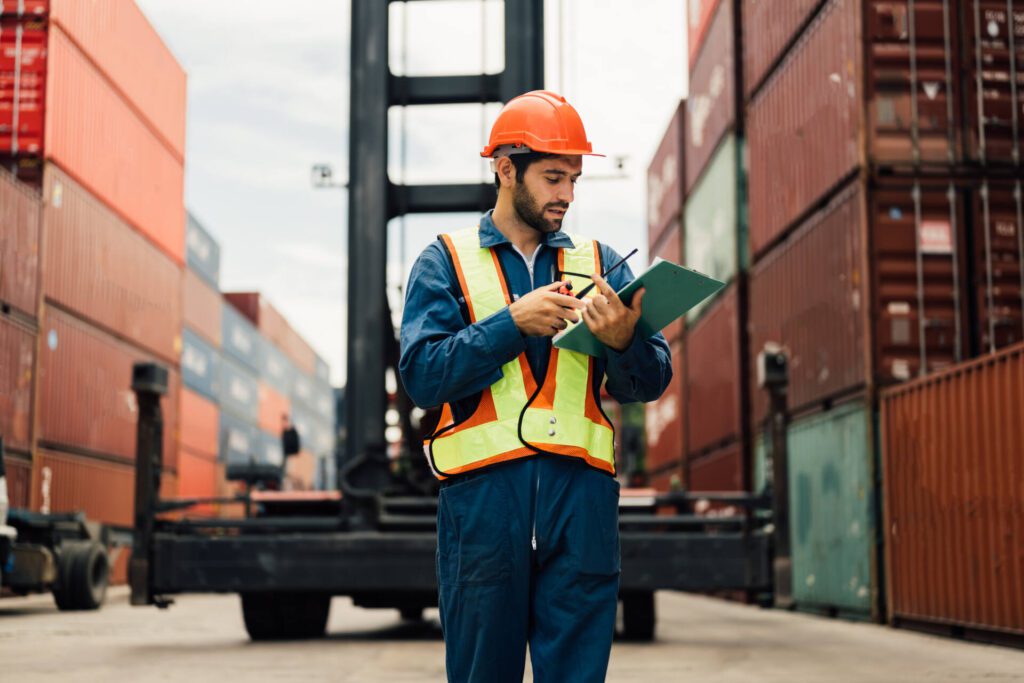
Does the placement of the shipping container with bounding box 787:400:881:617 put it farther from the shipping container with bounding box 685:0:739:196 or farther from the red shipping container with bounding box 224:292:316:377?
the red shipping container with bounding box 224:292:316:377

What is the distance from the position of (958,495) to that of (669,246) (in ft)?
53.2

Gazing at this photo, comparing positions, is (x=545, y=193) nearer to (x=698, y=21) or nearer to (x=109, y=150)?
(x=698, y=21)

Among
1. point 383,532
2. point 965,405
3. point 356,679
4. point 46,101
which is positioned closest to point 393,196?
point 383,532

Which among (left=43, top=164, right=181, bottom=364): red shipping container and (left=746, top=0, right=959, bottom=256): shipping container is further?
(left=43, top=164, right=181, bottom=364): red shipping container

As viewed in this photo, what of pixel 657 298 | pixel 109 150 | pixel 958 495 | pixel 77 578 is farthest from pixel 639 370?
pixel 109 150

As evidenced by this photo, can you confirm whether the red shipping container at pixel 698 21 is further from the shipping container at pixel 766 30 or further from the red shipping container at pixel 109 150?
the red shipping container at pixel 109 150

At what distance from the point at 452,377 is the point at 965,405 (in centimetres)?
933

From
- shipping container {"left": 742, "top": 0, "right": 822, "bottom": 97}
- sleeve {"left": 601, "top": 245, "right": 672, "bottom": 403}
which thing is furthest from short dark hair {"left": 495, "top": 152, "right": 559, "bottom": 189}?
shipping container {"left": 742, "top": 0, "right": 822, "bottom": 97}

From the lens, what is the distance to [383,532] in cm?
927

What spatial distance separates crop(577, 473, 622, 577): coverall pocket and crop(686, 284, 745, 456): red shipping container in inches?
703

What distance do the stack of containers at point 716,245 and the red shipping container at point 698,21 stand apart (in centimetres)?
2

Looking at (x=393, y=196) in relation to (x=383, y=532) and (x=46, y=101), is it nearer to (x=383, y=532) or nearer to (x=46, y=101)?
(x=383, y=532)

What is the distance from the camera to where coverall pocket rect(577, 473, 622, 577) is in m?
2.87

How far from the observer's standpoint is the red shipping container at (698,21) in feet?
77.5
